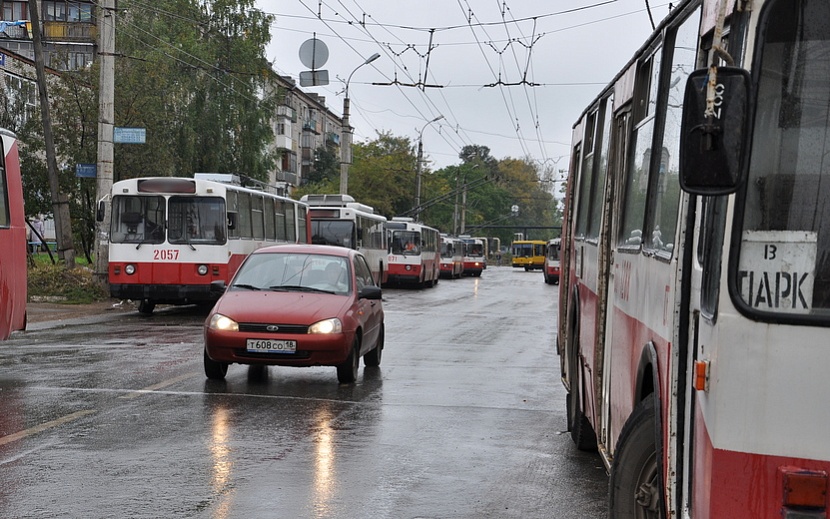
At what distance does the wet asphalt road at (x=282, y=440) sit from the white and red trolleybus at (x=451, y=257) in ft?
188

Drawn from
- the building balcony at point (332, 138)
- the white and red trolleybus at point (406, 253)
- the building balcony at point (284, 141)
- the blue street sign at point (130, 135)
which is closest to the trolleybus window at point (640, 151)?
the blue street sign at point (130, 135)

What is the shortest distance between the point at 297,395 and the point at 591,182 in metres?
4.61

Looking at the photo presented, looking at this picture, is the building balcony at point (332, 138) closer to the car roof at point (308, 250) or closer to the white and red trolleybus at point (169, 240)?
the white and red trolleybus at point (169, 240)

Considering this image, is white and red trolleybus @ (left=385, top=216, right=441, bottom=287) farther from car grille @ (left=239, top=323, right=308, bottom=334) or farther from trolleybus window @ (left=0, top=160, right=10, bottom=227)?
car grille @ (left=239, top=323, right=308, bottom=334)

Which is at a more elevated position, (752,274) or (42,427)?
(752,274)

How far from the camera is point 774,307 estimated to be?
3900 mm

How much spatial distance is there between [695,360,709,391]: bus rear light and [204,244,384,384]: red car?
9.11 m

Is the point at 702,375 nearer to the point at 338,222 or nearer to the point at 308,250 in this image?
the point at 308,250

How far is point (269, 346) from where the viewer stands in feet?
42.4

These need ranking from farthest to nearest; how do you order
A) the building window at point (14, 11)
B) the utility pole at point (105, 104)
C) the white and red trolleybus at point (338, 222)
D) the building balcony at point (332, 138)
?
the building balcony at point (332, 138) < the building window at point (14, 11) < the white and red trolleybus at point (338, 222) < the utility pole at point (105, 104)

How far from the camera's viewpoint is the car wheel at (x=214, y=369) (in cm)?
1341

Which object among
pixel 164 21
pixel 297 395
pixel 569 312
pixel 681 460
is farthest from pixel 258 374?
pixel 164 21

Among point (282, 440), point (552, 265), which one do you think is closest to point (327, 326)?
point (282, 440)

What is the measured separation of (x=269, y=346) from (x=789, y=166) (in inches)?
371
